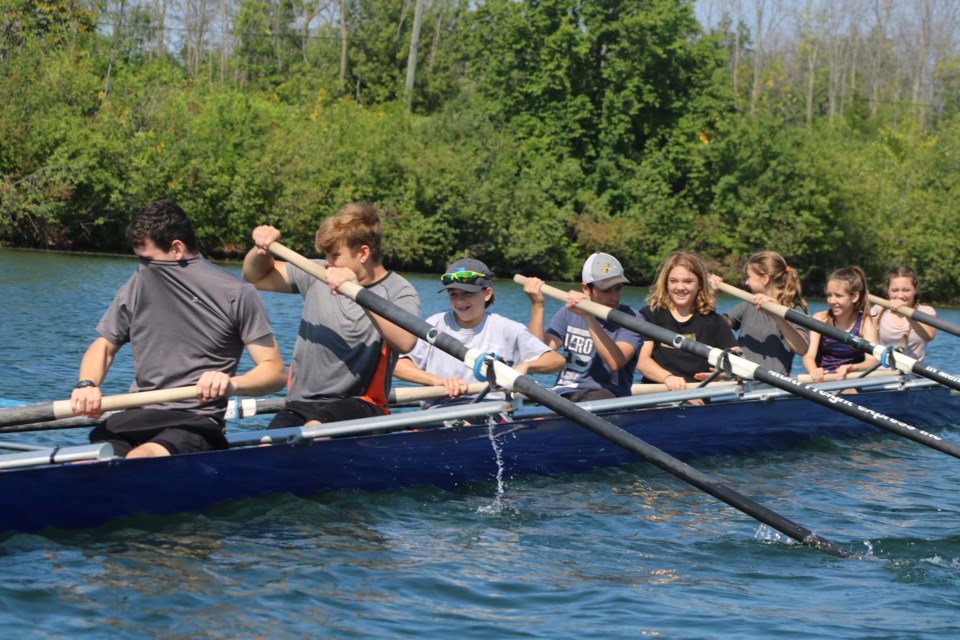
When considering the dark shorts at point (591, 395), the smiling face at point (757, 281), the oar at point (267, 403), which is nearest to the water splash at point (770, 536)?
the oar at point (267, 403)

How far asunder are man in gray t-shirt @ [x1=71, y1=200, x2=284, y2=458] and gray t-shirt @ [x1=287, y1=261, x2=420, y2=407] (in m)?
0.77

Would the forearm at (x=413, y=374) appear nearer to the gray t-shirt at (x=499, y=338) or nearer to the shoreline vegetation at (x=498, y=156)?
the gray t-shirt at (x=499, y=338)

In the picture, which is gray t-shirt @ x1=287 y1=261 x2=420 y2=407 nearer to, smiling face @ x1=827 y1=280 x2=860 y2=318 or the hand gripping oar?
the hand gripping oar

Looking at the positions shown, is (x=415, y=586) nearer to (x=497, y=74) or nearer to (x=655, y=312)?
(x=655, y=312)

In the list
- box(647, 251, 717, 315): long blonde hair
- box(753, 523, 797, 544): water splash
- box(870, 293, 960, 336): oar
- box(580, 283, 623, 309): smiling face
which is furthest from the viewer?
box(870, 293, 960, 336): oar

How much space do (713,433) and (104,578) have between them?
5069 millimetres

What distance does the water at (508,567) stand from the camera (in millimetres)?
5062

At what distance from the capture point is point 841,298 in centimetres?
1067

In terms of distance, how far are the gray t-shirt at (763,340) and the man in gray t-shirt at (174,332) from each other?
5.47 m

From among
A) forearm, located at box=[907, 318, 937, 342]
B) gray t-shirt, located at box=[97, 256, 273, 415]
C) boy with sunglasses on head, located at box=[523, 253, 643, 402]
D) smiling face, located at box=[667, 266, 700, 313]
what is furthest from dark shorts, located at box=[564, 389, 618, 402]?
forearm, located at box=[907, 318, 937, 342]

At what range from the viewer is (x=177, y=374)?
5.87 metres

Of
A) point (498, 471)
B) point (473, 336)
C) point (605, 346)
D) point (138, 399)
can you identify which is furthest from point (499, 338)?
point (138, 399)

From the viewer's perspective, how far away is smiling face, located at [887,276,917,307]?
11664mm

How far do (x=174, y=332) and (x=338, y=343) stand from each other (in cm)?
106
